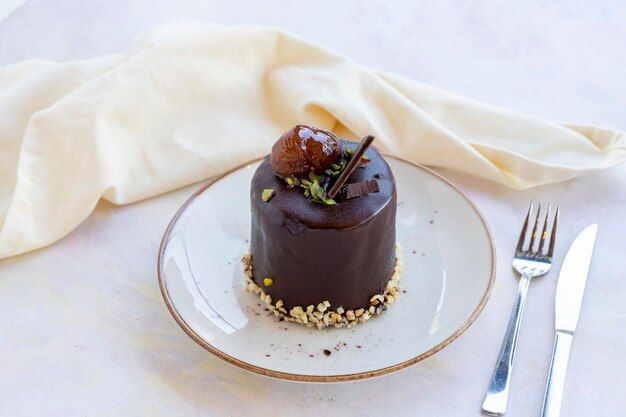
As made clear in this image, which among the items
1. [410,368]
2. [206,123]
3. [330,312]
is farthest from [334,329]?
[206,123]

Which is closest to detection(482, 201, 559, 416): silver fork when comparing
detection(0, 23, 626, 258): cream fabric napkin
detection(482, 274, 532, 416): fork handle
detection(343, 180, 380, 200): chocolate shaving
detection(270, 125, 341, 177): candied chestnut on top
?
detection(482, 274, 532, 416): fork handle

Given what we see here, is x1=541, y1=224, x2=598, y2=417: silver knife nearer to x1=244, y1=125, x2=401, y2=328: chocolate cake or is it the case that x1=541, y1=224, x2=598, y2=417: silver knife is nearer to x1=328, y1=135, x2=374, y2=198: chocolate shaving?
x1=244, y1=125, x2=401, y2=328: chocolate cake

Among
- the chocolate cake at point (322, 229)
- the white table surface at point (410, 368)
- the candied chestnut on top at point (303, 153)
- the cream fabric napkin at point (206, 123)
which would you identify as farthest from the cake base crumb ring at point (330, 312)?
the cream fabric napkin at point (206, 123)

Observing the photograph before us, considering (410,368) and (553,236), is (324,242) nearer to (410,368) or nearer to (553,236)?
(410,368)

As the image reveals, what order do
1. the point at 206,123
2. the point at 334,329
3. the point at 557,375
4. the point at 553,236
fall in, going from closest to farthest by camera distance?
1. the point at 557,375
2. the point at 334,329
3. the point at 553,236
4. the point at 206,123

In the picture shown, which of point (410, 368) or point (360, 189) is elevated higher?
point (360, 189)
